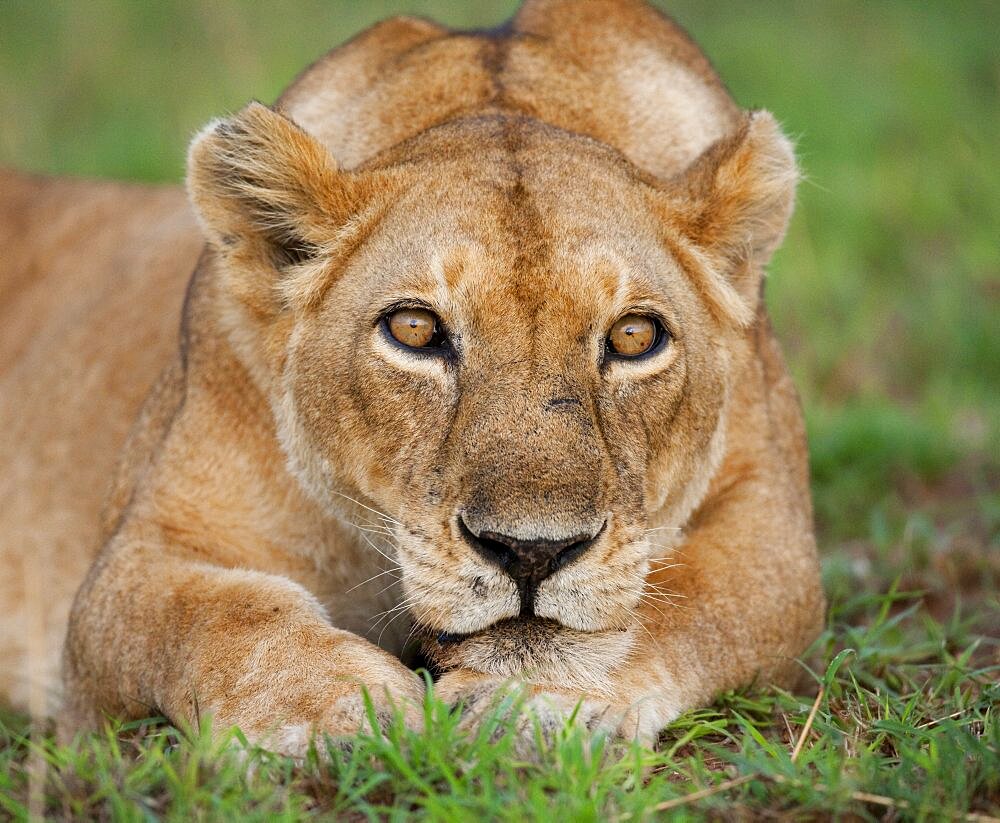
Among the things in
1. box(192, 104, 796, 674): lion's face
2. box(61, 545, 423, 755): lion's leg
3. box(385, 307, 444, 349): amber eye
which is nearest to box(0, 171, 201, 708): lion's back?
box(61, 545, 423, 755): lion's leg

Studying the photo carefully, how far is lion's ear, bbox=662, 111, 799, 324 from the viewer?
421cm

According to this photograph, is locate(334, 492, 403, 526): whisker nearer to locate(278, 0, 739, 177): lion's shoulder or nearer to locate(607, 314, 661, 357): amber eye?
locate(607, 314, 661, 357): amber eye

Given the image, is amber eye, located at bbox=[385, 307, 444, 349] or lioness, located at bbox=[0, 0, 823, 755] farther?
amber eye, located at bbox=[385, 307, 444, 349]

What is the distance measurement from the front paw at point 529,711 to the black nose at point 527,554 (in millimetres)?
196

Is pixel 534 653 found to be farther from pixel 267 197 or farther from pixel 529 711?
pixel 267 197

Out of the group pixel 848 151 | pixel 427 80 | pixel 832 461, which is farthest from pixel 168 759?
pixel 848 151

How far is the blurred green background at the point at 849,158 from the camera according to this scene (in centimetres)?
669

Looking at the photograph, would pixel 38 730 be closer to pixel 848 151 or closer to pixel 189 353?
pixel 189 353

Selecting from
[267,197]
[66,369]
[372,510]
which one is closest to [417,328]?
[372,510]

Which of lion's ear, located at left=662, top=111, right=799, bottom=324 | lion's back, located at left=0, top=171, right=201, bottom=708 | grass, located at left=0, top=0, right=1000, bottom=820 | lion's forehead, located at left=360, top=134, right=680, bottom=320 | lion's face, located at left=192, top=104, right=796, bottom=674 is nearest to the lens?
grass, located at left=0, top=0, right=1000, bottom=820

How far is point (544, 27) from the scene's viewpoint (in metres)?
5.17

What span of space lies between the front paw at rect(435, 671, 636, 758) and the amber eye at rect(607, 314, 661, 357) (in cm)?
88

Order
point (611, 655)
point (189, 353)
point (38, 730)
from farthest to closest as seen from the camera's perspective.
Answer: point (189, 353), point (38, 730), point (611, 655)

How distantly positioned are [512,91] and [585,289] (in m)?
1.24
